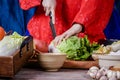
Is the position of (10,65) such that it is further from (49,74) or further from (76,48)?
(76,48)

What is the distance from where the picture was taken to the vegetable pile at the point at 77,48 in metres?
1.88

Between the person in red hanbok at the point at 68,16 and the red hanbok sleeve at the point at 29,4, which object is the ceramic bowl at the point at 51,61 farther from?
the red hanbok sleeve at the point at 29,4

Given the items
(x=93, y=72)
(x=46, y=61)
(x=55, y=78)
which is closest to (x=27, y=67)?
(x=46, y=61)

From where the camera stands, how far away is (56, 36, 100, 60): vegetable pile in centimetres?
188

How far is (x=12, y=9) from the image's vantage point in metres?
2.62

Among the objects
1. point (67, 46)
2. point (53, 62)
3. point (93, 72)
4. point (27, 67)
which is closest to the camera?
point (93, 72)

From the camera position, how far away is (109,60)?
1646 millimetres

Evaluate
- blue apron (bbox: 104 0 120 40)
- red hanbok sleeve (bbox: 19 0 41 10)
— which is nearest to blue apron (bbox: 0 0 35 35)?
red hanbok sleeve (bbox: 19 0 41 10)

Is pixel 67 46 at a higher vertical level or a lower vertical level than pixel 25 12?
lower

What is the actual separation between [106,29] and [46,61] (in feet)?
3.60

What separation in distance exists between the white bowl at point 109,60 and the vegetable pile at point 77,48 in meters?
0.22

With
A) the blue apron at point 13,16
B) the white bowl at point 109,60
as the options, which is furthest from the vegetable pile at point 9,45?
the blue apron at point 13,16

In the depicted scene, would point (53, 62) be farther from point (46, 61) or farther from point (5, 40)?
point (5, 40)

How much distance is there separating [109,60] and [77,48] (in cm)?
32
